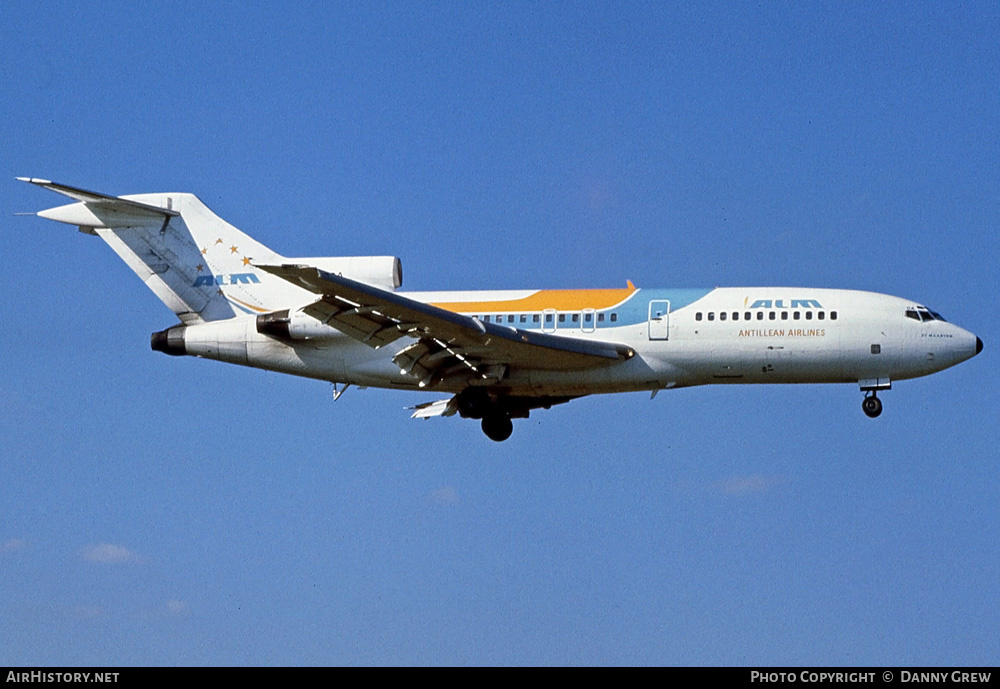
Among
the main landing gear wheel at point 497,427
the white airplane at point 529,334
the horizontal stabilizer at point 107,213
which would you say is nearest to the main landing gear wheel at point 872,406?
the white airplane at point 529,334

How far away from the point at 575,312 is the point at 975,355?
921 centimetres

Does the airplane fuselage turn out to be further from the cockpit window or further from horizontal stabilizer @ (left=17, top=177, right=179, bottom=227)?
horizontal stabilizer @ (left=17, top=177, right=179, bottom=227)

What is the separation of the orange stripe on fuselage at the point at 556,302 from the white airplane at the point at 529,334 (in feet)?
0.11

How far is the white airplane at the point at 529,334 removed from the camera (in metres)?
32.6

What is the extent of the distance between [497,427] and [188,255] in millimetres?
8880

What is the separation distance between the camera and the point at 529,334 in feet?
106

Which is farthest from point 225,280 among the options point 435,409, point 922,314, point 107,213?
point 922,314

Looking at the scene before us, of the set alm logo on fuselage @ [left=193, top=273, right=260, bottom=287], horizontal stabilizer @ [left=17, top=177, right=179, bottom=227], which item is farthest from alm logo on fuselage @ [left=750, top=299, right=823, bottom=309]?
horizontal stabilizer @ [left=17, top=177, right=179, bottom=227]

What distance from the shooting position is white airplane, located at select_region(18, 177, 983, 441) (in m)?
32.6

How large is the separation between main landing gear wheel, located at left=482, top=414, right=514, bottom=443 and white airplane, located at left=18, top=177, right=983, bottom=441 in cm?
5

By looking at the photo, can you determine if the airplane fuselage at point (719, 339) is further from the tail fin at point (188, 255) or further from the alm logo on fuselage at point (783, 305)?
the tail fin at point (188, 255)

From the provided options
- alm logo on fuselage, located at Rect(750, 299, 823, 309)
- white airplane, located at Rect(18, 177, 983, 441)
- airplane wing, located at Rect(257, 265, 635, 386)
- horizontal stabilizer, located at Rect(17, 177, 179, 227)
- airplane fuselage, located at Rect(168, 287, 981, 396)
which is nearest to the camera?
airplane wing, located at Rect(257, 265, 635, 386)
